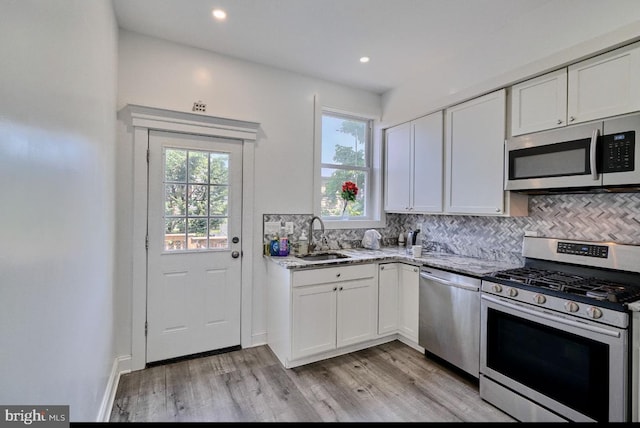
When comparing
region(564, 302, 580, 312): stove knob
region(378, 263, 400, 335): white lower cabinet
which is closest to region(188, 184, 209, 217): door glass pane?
region(378, 263, 400, 335): white lower cabinet

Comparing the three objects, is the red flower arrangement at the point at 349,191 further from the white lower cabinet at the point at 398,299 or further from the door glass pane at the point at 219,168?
the door glass pane at the point at 219,168

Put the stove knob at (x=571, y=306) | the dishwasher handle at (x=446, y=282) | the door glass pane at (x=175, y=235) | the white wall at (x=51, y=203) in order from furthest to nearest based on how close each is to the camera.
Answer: the door glass pane at (x=175, y=235)
the dishwasher handle at (x=446, y=282)
the stove knob at (x=571, y=306)
the white wall at (x=51, y=203)

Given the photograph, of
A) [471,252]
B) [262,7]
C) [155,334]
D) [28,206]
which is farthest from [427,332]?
[262,7]

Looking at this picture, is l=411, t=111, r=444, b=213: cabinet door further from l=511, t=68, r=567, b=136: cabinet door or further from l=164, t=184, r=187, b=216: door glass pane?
Result: l=164, t=184, r=187, b=216: door glass pane

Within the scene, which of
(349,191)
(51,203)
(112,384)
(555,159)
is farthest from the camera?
(349,191)

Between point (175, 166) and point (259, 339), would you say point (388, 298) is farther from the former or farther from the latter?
point (175, 166)

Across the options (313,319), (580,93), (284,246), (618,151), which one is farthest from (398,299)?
(580,93)

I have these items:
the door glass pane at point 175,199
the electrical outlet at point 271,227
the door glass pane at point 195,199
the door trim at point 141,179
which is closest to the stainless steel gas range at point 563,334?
the electrical outlet at point 271,227

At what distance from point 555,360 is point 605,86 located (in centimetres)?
171

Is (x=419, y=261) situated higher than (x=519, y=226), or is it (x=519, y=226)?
(x=519, y=226)

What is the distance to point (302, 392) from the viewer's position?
90.2 inches

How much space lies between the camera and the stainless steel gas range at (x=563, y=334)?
1.58 m

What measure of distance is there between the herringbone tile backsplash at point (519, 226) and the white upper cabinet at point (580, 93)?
0.64 m

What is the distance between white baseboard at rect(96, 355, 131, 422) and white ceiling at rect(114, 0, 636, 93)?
2762 millimetres
